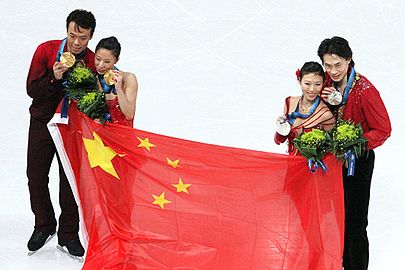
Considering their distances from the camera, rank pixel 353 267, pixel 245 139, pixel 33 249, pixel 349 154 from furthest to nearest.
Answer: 1. pixel 245 139
2. pixel 33 249
3. pixel 353 267
4. pixel 349 154

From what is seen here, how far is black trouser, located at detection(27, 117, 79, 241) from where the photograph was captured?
803cm

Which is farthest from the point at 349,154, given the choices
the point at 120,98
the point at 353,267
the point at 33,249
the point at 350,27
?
the point at 350,27

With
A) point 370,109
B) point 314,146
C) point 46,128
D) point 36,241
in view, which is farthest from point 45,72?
point 370,109

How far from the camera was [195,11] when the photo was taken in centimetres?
1252

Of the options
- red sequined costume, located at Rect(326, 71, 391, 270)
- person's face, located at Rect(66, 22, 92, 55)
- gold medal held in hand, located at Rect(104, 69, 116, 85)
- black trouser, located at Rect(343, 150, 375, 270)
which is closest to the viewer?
red sequined costume, located at Rect(326, 71, 391, 270)

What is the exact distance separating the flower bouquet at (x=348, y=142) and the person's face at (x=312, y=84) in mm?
278

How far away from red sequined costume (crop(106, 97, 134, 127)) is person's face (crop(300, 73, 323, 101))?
129 centimetres

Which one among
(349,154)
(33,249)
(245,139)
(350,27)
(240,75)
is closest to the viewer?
(349,154)

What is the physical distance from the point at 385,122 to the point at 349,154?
0.31m

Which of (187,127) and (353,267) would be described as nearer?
(353,267)

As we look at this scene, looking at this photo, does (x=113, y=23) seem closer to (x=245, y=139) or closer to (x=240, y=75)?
(x=240, y=75)

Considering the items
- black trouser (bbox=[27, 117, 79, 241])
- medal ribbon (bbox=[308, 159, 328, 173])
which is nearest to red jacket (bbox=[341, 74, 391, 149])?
medal ribbon (bbox=[308, 159, 328, 173])

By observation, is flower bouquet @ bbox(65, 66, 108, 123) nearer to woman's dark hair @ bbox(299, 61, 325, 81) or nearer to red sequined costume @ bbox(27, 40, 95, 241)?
red sequined costume @ bbox(27, 40, 95, 241)

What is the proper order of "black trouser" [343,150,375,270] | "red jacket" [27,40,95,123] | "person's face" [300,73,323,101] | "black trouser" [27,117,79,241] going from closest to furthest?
"person's face" [300,73,323,101]
"black trouser" [343,150,375,270]
"red jacket" [27,40,95,123]
"black trouser" [27,117,79,241]
